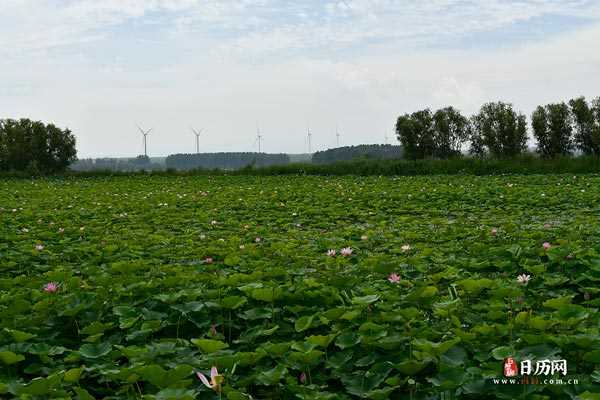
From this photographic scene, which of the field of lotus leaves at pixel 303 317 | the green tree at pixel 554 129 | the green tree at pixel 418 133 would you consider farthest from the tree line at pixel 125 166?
the field of lotus leaves at pixel 303 317

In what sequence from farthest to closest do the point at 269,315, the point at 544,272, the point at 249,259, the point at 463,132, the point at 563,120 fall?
A: 1. the point at 463,132
2. the point at 563,120
3. the point at 249,259
4. the point at 544,272
5. the point at 269,315

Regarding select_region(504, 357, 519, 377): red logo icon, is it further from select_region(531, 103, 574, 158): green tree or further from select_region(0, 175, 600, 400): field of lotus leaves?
select_region(531, 103, 574, 158): green tree

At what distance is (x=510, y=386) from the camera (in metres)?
2.20

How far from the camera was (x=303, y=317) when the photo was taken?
2.96m

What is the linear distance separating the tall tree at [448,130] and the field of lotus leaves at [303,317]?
81.7 feet

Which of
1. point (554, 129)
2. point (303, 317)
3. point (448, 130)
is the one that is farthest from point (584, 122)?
point (303, 317)

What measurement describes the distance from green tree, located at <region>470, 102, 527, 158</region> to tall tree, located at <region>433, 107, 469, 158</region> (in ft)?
4.87

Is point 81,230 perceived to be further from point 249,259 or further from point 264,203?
point 264,203

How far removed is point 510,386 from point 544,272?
1.98m

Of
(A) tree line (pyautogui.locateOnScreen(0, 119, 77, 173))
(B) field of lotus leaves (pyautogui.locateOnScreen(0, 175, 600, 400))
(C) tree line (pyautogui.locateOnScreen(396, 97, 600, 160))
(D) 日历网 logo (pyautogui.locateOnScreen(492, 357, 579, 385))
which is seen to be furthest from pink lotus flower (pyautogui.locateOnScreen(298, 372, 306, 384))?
(A) tree line (pyautogui.locateOnScreen(0, 119, 77, 173))

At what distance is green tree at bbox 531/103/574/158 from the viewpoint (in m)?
25.4

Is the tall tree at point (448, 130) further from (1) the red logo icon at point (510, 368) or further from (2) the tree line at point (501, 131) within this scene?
(1) the red logo icon at point (510, 368)

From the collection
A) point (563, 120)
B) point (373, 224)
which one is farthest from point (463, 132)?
point (373, 224)

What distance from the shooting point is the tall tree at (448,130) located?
30234 mm
